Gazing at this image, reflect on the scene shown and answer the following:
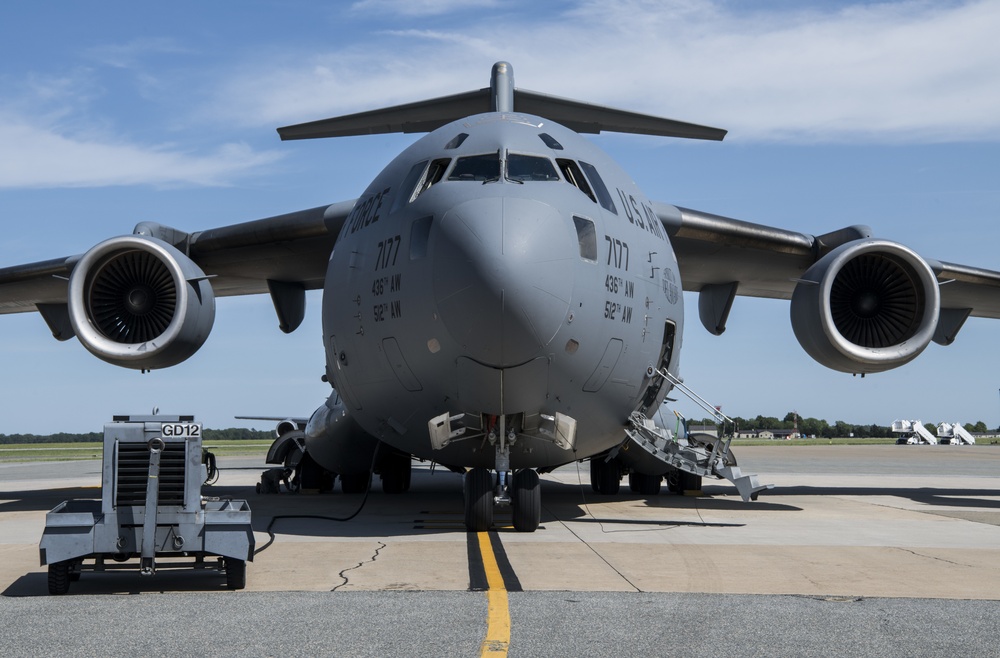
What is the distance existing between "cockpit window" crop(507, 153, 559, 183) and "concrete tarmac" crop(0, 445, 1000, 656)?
132 inches

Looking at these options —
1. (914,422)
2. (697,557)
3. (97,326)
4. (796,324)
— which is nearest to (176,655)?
(697,557)

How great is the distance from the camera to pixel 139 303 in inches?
530

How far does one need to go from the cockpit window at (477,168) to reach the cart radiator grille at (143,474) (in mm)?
3932

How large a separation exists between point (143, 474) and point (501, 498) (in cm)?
390

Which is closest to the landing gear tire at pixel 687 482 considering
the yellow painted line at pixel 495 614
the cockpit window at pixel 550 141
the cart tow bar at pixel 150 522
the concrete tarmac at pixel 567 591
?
the concrete tarmac at pixel 567 591

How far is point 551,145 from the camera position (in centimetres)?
1039

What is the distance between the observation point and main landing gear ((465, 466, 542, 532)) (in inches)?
389

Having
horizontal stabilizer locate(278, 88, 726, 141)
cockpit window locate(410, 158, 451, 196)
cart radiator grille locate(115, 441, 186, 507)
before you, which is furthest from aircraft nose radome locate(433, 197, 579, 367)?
horizontal stabilizer locate(278, 88, 726, 141)

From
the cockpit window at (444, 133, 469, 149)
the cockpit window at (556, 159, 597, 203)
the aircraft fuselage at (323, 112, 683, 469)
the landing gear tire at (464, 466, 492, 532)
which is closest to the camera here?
the aircraft fuselage at (323, 112, 683, 469)

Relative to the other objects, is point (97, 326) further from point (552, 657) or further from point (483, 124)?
point (552, 657)

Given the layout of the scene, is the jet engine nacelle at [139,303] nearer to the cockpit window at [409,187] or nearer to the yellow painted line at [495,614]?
the cockpit window at [409,187]

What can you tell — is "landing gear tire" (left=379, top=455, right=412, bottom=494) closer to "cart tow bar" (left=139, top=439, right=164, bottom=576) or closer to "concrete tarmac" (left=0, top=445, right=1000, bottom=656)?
"concrete tarmac" (left=0, top=445, right=1000, bottom=656)

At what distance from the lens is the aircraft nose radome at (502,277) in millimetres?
8547

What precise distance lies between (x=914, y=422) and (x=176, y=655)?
84.5 meters
